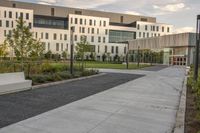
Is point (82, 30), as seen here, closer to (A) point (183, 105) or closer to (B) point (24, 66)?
(B) point (24, 66)

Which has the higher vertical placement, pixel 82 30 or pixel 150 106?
pixel 82 30

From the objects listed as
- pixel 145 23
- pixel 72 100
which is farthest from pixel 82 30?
pixel 72 100

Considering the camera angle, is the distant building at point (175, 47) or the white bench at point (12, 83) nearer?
the white bench at point (12, 83)

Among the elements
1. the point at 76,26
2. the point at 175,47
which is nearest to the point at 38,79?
the point at 175,47

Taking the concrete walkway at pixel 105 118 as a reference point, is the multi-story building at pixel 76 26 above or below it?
above

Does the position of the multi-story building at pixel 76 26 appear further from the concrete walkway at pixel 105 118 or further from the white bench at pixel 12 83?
the concrete walkway at pixel 105 118

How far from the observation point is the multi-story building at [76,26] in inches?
3570

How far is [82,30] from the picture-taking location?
10044cm

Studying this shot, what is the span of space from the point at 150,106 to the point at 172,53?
193ft

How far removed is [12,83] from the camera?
1132 cm

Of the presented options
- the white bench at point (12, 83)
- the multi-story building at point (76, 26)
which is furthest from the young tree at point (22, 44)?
the multi-story building at point (76, 26)

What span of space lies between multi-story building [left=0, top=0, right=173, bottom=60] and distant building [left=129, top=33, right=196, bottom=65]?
3133 centimetres

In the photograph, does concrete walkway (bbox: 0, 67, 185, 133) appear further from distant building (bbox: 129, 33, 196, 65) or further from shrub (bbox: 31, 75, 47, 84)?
distant building (bbox: 129, 33, 196, 65)

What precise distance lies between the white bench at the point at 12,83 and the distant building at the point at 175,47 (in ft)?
159
